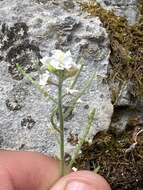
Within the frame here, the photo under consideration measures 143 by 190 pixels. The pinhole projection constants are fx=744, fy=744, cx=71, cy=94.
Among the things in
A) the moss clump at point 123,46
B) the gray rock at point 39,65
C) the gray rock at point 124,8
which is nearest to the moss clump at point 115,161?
the gray rock at point 39,65

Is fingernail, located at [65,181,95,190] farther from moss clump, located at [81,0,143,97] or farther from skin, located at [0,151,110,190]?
moss clump, located at [81,0,143,97]

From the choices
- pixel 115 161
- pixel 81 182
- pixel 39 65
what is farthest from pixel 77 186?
pixel 39 65

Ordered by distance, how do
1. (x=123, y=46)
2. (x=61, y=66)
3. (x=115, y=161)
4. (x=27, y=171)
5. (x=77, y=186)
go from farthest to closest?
(x=123, y=46), (x=115, y=161), (x=27, y=171), (x=77, y=186), (x=61, y=66)

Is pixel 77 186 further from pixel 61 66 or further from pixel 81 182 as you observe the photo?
pixel 61 66

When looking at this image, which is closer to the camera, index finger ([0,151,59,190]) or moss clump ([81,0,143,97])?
index finger ([0,151,59,190])

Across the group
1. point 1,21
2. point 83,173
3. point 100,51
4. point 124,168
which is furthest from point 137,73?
point 83,173

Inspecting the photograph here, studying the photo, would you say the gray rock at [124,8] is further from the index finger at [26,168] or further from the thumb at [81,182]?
the thumb at [81,182]

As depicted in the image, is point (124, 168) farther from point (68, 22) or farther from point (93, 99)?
point (68, 22)

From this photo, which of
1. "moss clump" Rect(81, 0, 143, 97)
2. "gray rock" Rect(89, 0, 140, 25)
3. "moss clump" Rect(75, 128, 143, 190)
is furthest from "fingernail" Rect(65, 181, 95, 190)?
"gray rock" Rect(89, 0, 140, 25)
